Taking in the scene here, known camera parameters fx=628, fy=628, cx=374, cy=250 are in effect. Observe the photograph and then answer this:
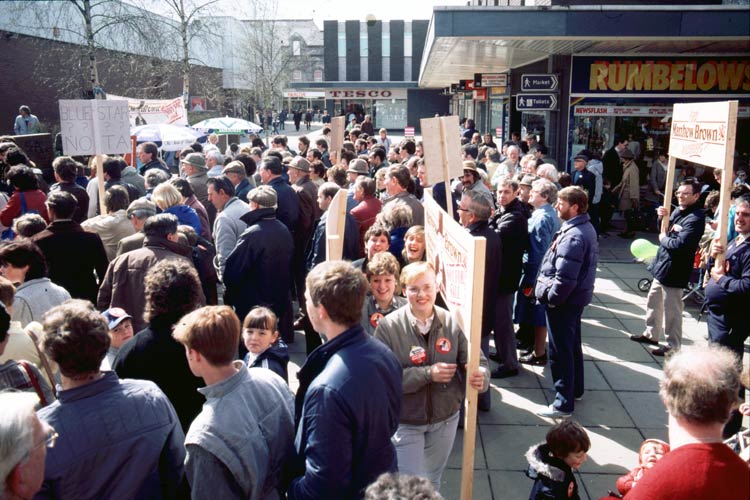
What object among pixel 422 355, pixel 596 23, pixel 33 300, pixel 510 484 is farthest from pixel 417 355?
pixel 596 23

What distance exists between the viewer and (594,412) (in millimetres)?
5605

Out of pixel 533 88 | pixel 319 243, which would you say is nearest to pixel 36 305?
pixel 319 243

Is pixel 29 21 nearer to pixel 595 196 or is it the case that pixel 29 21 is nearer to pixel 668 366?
pixel 595 196

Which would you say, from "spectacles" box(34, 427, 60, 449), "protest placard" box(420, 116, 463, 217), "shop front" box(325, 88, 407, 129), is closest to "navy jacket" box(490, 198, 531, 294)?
"protest placard" box(420, 116, 463, 217)

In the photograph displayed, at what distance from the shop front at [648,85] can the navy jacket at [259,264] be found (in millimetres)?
9684

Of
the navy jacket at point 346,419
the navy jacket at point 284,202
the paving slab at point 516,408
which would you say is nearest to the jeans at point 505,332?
the paving slab at point 516,408

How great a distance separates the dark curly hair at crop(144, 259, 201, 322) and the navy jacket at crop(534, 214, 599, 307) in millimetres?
3006

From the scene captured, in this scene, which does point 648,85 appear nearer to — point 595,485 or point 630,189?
point 630,189

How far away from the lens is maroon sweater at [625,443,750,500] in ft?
7.18

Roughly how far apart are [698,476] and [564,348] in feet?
10.6

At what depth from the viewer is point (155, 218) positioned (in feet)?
16.1

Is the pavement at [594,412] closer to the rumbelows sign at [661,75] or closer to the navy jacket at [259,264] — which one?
the navy jacket at [259,264]

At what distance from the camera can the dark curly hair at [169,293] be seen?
137 inches

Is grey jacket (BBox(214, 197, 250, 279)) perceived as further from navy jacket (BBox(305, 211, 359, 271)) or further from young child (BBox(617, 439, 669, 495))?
young child (BBox(617, 439, 669, 495))
